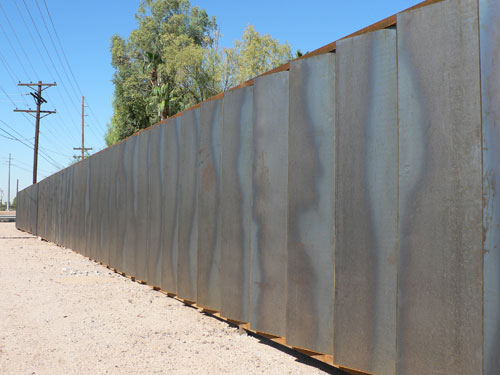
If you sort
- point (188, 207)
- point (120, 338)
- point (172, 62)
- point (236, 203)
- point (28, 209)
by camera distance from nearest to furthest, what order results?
point (120, 338) → point (236, 203) → point (188, 207) → point (28, 209) → point (172, 62)

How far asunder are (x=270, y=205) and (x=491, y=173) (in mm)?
1983

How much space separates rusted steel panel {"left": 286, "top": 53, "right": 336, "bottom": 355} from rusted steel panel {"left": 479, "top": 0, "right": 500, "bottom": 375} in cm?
114

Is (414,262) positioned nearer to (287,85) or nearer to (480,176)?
(480,176)

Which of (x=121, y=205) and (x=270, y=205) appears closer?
(x=270, y=205)

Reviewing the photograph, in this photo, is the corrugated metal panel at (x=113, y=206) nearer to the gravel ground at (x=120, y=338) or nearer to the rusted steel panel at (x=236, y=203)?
the gravel ground at (x=120, y=338)

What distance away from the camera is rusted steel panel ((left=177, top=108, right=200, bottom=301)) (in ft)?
17.7

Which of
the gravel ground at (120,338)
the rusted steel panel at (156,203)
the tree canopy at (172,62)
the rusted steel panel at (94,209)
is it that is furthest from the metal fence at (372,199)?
the tree canopy at (172,62)

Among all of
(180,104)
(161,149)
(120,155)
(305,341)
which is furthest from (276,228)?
(180,104)

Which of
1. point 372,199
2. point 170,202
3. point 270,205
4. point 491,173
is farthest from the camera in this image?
point 170,202

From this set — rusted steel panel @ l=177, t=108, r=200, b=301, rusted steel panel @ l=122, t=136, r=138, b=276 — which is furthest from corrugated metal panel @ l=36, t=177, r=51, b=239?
rusted steel panel @ l=177, t=108, r=200, b=301

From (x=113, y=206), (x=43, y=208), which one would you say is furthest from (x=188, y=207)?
(x=43, y=208)

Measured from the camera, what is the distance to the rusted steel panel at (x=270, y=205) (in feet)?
12.5

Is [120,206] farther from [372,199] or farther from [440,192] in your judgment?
[440,192]

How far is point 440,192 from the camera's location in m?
2.59
